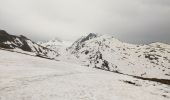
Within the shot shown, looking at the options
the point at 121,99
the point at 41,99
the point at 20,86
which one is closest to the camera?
the point at 41,99

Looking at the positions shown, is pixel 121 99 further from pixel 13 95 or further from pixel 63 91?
pixel 13 95

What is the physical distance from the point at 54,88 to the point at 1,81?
5279 mm

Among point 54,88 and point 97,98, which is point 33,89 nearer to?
point 54,88

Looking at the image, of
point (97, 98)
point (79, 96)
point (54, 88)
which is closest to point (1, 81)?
point (54, 88)

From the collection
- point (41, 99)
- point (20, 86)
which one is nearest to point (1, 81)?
point (20, 86)

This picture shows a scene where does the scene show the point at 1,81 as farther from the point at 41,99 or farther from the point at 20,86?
the point at 41,99

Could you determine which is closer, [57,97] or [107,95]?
[57,97]

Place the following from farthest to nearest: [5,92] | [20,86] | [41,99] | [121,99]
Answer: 1. [20,86]
2. [121,99]
3. [5,92]
4. [41,99]

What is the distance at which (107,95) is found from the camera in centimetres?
1884

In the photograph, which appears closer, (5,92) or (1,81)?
(5,92)

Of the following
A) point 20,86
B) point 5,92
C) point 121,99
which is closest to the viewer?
point 5,92

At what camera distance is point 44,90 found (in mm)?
18344

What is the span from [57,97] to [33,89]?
2.99m

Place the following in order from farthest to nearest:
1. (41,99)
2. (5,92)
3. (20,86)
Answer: (20,86) < (5,92) < (41,99)
